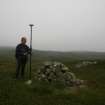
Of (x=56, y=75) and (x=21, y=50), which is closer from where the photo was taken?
(x=21, y=50)

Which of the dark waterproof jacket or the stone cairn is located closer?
the dark waterproof jacket

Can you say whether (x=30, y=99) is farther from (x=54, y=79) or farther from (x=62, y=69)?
(x=62, y=69)

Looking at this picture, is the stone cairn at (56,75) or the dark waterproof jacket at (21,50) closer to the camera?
the dark waterproof jacket at (21,50)

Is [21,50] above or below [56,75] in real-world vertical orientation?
above

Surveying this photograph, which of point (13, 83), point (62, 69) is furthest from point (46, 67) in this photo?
point (13, 83)

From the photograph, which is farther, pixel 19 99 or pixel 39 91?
pixel 39 91

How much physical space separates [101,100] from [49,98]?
3344 mm

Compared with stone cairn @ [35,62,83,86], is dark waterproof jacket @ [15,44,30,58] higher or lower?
higher

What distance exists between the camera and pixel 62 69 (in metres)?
24.2

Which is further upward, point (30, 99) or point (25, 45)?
point (25, 45)

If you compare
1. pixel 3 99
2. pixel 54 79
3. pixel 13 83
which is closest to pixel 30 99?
pixel 3 99

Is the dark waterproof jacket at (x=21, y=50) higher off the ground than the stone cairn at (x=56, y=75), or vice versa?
the dark waterproof jacket at (x=21, y=50)

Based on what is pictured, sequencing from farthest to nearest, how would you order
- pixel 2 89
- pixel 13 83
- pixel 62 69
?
pixel 62 69 < pixel 13 83 < pixel 2 89

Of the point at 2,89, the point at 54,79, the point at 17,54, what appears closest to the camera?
the point at 2,89
